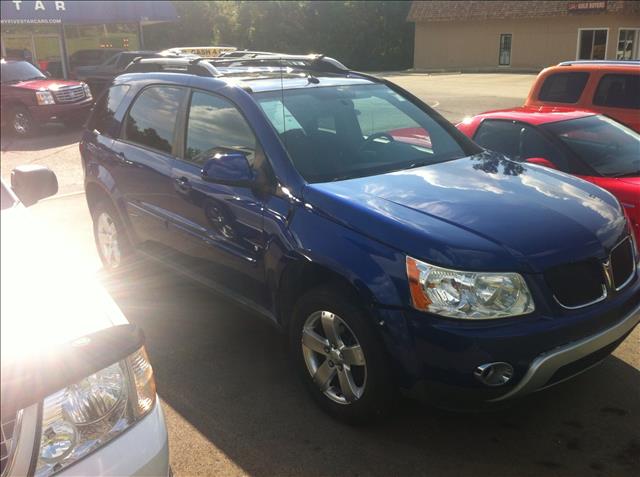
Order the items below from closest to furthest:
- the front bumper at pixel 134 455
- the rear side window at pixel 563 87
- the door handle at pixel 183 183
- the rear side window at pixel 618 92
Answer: the front bumper at pixel 134 455 < the door handle at pixel 183 183 < the rear side window at pixel 618 92 < the rear side window at pixel 563 87

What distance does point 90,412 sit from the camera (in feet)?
6.31

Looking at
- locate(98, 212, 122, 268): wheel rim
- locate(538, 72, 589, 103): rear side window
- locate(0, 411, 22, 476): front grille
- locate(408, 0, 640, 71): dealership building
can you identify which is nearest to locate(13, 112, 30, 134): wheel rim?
locate(98, 212, 122, 268): wheel rim

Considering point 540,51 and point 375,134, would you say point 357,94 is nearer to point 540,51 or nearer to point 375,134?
point 375,134

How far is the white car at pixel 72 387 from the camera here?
5.77 feet

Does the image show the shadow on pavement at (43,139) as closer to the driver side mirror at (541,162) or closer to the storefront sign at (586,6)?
the driver side mirror at (541,162)

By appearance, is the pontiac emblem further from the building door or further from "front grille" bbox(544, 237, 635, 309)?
the building door

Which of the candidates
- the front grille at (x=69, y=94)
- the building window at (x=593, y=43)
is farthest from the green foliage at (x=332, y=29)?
the front grille at (x=69, y=94)

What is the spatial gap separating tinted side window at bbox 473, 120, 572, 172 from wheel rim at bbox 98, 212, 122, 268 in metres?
3.37

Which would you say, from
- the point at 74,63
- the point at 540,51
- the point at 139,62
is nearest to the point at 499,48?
the point at 540,51

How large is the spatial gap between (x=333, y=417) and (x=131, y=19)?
25481 millimetres

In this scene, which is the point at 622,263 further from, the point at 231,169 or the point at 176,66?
the point at 176,66

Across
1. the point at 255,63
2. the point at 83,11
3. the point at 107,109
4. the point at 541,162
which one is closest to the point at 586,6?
the point at 83,11

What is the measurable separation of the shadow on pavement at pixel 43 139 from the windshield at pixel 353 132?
11.0 metres

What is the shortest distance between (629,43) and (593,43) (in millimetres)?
1811
